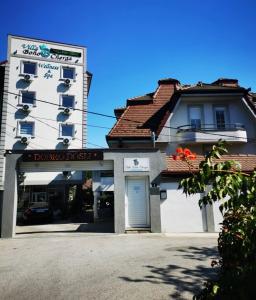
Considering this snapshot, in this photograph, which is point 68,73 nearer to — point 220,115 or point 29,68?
point 29,68

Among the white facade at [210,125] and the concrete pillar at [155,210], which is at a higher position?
the white facade at [210,125]

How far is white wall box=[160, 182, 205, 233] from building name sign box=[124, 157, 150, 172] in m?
1.37

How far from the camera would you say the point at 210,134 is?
18969 mm

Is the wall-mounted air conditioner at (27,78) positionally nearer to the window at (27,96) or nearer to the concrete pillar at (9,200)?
the window at (27,96)

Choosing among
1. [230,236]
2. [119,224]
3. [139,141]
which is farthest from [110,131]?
[230,236]

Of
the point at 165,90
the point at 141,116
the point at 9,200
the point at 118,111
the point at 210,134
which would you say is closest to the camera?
the point at 9,200

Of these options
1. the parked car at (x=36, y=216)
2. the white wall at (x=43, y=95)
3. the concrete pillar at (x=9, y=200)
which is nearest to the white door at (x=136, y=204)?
the concrete pillar at (x=9, y=200)

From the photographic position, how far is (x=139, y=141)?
18.6m

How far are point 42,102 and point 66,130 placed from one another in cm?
378

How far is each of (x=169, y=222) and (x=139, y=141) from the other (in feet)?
21.6

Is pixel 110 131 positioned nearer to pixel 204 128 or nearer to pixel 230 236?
pixel 204 128

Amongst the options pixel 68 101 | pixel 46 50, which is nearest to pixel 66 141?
pixel 68 101

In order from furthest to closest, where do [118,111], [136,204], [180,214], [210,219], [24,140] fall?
[24,140] → [118,111] → [136,204] → [180,214] → [210,219]

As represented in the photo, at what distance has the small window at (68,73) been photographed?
29.3 metres
